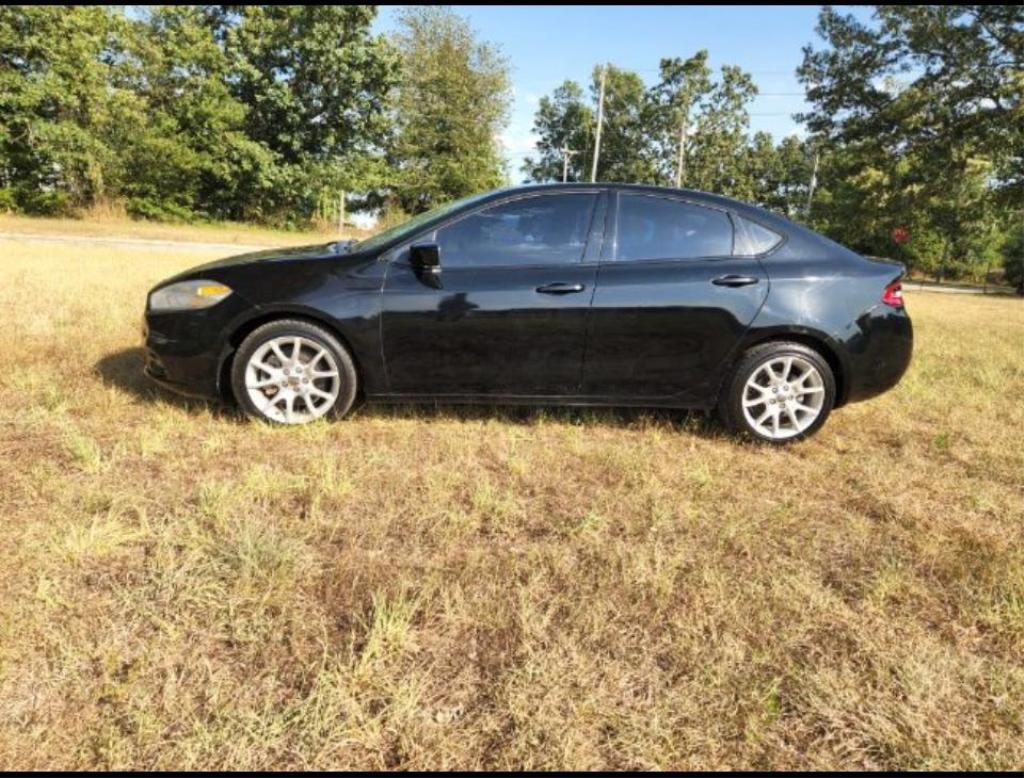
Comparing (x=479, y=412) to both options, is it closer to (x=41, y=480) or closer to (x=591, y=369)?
(x=591, y=369)

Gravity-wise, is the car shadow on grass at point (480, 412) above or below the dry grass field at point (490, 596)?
above

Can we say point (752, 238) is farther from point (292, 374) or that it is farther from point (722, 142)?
point (722, 142)

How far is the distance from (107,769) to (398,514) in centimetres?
132

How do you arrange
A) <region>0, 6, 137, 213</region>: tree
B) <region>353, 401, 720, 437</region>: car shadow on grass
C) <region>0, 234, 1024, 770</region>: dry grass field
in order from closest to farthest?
<region>0, 234, 1024, 770</region>: dry grass field → <region>353, 401, 720, 437</region>: car shadow on grass → <region>0, 6, 137, 213</region>: tree

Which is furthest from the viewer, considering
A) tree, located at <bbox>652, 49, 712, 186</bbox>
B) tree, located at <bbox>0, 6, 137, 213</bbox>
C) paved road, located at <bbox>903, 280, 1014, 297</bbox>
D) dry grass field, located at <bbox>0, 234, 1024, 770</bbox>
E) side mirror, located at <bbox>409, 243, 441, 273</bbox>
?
tree, located at <bbox>652, 49, 712, 186</bbox>

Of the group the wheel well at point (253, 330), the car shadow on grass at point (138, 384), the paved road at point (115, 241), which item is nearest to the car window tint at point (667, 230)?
the wheel well at point (253, 330)

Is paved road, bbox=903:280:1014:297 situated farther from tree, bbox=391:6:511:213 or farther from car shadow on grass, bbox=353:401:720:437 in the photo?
car shadow on grass, bbox=353:401:720:437

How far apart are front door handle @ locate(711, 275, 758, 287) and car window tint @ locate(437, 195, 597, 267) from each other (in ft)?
2.60

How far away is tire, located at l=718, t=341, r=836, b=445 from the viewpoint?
3.67 m

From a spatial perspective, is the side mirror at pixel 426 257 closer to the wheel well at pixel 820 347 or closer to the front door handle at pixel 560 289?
the front door handle at pixel 560 289

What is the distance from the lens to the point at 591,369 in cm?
361

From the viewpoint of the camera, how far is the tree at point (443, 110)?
33.4m

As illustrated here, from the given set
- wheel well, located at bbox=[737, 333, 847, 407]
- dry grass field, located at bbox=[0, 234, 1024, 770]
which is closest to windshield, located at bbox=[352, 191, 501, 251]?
dry grass field, located at bbox=[0, 234, 1024, 770]

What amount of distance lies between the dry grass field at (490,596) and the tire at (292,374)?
0.53 feet
